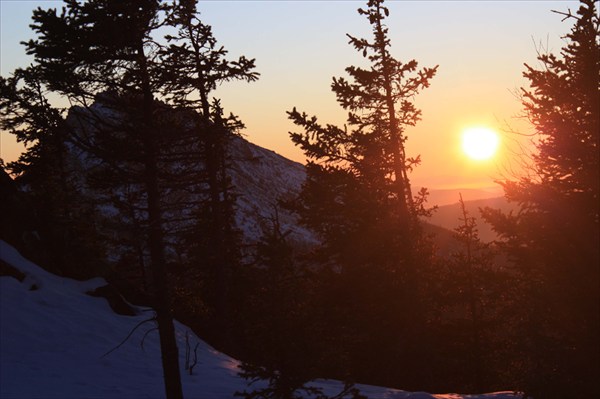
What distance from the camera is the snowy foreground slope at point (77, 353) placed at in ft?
52.6

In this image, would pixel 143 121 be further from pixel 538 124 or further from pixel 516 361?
pixel 516 361

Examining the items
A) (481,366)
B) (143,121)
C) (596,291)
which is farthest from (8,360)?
(481,366)

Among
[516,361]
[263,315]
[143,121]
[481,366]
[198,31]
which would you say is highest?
[198,31]

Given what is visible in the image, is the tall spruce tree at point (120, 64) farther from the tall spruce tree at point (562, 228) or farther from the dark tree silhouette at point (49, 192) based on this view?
the tall spruce tree at point (562, 228)

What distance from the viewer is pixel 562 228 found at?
13.3 m

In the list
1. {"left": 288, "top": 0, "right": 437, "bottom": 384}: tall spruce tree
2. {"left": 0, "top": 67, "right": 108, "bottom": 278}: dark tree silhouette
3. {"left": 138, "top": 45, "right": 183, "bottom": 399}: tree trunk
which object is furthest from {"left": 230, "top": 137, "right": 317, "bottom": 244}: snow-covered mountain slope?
{"left": 138, "top": 45, "right": 183, "bottom": 399}: tree trunk

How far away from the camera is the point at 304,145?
22922mm

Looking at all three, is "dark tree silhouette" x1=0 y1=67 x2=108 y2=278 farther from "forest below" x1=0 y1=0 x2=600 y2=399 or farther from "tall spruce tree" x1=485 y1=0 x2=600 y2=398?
"tall spruce tree" x1=485 y1=0 x2=600 y2=398

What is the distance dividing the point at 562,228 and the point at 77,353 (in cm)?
1424

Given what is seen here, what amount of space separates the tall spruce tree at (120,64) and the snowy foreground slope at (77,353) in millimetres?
3881

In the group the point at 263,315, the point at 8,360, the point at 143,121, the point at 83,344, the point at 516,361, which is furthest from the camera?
the point at 83,344

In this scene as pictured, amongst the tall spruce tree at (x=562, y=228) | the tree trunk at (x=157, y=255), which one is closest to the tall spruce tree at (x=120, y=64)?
the tree trunk at (x=157, y=255)

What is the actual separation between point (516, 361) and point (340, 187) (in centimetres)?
1122

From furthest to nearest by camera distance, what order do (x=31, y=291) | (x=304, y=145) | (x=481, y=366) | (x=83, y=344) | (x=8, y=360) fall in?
1. (x=481, y=366)
2. (x=304, y=145)
3. (x=31, y=291)
4. (x=83, y=344)
5. (x=8, y=360)
